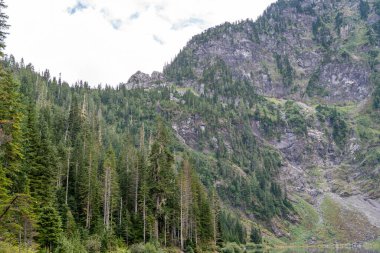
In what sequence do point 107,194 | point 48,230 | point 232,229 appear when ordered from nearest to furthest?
1. point 48,230
2. point 107,194
3. point 232,229

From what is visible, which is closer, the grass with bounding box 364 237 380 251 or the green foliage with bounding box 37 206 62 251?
the green foliage with bounding box 37 206 62 251

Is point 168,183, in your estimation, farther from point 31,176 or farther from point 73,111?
point 73,111

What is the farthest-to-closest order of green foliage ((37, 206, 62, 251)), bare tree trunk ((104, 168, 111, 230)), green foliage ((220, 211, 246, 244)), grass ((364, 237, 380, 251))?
1. grass ((364, 237, 380, 251))
2. green foliage ((220, 211, 246, 244))
3. bare tree trunk ((104, 168, 111, 230))
4. green foliage ((37, 206, 62, 251))

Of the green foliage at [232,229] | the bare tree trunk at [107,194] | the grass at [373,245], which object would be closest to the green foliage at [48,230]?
the bare tree trunk at [107,194]

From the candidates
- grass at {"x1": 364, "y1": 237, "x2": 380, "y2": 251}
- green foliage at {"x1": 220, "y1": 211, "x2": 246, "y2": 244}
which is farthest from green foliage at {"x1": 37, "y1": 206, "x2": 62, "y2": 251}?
grass at {"x1": 364, "y1": 237, "x2": 380, "y2": 251}

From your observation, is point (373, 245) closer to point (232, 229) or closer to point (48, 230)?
point (232, 229)

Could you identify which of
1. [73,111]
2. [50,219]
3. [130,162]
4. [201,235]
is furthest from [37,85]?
[50,219]

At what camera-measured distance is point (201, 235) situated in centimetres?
8375

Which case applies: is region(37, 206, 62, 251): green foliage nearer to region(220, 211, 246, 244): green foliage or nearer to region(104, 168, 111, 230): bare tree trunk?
region(104, 168, 111, 230): bare tree trunk

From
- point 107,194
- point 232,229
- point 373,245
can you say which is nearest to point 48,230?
point 107,194

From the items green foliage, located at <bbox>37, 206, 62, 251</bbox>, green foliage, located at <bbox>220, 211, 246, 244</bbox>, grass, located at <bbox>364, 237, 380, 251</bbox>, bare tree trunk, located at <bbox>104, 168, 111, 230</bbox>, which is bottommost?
grass, located at <bbox>364, 237, 380, 251</bbox>

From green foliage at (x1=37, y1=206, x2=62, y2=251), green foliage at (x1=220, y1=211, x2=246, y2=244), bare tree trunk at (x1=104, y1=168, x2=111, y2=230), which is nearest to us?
green foliage at (x1=37, y1=206, x2=62, y2=251)

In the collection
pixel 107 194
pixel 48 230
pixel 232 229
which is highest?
pixel 107 194

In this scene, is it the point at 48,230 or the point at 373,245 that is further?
the point at 373,245
